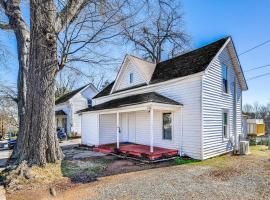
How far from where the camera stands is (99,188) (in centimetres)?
595

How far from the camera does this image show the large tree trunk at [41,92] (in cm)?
752

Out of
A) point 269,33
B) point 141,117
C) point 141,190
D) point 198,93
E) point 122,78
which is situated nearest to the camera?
point 141,190

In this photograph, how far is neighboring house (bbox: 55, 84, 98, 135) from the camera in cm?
2598

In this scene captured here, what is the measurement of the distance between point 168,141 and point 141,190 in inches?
245

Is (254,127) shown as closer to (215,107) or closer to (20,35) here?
(215,107)

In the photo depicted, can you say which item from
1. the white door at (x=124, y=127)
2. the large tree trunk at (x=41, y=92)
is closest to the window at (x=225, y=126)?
the white door at (x=124, y=127)

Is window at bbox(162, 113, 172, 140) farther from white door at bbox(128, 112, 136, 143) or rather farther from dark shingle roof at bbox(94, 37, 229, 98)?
white door at bbox(128, 112, 136, 143)

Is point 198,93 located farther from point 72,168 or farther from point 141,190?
point 72,168

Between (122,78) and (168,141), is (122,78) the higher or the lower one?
the higher one

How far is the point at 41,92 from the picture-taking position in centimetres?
774

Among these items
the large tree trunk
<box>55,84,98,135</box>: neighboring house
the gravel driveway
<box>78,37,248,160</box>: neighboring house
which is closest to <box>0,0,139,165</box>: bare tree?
the large tree trunk

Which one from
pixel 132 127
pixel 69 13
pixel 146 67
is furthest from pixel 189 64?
pixel 69 13

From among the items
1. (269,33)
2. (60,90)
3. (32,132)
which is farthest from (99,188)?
(60,90)

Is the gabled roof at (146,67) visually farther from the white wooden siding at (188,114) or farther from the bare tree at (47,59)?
the bare tree at (47,59)
